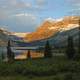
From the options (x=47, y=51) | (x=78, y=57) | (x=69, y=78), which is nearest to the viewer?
(x=69, y=78)

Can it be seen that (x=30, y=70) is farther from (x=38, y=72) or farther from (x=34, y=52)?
(x=34, y=52)

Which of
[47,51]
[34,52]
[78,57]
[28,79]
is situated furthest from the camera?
[34,52]

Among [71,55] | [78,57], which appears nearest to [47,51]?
[71,55]

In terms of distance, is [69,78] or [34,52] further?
[34,52]

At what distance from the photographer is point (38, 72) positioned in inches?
599

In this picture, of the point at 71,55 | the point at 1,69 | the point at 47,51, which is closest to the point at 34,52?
the point at 47,51

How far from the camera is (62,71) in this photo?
1594 cm

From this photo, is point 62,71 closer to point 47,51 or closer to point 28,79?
point 28,79

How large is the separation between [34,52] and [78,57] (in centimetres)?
1212

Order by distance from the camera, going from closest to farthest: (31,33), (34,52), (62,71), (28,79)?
(28,79) < (62,71) < (34,52) < (31,33)

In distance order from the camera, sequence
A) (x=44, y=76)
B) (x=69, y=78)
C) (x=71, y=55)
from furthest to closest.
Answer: (x=71, y=55) < (x=44, y=76) < (x=69, y=78)

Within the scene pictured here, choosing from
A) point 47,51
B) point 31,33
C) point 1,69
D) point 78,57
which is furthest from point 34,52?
point 31,33

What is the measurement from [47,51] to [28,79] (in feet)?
53.2

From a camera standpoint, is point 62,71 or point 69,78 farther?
point 62,71
